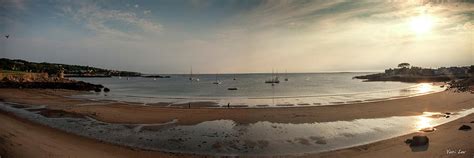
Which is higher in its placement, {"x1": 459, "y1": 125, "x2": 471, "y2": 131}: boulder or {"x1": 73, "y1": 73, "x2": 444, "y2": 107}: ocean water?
{"x1": 459, "y1": 125, "x2": 471, "y2": 131}: boulder

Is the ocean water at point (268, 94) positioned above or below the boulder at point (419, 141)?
below

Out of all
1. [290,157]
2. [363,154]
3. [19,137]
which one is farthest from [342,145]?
[19,137]

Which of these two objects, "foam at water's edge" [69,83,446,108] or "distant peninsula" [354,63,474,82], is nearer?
"foam at water's edge" [69,83,446,108]

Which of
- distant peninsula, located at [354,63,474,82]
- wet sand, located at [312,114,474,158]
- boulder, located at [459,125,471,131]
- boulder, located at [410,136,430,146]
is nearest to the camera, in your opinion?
wet sand, located at [312,114,474,158]

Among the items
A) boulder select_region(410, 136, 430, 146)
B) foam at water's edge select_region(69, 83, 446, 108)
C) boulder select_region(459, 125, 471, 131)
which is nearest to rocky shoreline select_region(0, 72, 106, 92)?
foam at water's edge select_region(69, 83, 446, 108)

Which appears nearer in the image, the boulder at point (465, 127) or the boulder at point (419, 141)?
the boulder at point (419, 141)

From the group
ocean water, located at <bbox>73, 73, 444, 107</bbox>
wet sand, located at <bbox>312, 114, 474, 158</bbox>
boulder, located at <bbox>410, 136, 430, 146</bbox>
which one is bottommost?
ocean water, located at <bbox>73, 73, 444, 107</bbox>

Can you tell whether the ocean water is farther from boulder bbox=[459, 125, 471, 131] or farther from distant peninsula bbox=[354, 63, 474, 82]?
distant peninsula bbox=[354, 63, 474, 82]

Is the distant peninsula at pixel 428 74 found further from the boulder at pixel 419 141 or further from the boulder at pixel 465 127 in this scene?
the boulder at pixel 419 141

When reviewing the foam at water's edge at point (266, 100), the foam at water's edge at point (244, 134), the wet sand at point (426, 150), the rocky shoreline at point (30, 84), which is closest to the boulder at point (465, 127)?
the wet sand at point (426, 150)

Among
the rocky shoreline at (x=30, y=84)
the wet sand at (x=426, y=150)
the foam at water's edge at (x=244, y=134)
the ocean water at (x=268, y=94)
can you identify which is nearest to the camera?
the wet sand at (x=426, y=150)

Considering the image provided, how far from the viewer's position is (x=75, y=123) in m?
20.0

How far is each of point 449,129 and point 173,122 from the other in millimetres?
16508

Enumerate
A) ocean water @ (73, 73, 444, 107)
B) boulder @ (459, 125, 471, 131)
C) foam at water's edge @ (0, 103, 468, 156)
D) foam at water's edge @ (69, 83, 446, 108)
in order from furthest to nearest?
ocean water @ (73, 73, 444, 107) → foam at water's edge @ (69, 83, 446, 108) → boulder @ (459, 125, 471, 131) → foam at water's edge @ (0, 103, 468, 156)
